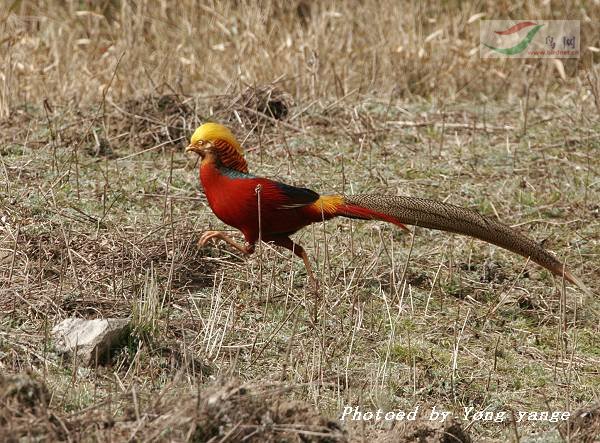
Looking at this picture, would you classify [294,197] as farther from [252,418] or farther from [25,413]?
[25,413]

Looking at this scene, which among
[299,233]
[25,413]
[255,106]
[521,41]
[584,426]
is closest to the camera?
[25,413]

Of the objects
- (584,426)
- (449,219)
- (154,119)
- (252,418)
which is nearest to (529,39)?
(154,119)

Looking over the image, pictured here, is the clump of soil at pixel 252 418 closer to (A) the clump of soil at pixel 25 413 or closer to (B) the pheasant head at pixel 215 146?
(A) the clump of soil at pixel 25 413

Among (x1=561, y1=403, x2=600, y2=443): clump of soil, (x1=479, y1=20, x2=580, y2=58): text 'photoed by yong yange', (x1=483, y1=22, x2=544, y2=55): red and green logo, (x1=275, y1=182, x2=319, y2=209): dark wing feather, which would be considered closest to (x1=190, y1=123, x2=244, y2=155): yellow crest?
(x1=275, y1=182, x2=319, y2=209): dark wing feather

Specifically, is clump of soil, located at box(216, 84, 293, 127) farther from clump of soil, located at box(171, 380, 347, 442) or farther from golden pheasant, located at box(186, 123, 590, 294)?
clump of soil, located at box(171, 380, 347, 442)

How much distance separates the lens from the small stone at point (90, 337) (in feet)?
13.0

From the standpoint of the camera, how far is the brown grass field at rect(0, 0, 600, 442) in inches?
149

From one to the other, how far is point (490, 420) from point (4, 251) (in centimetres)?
224

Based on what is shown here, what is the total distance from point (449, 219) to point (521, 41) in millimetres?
3916

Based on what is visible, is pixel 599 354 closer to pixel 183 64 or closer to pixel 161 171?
pixel 161 171

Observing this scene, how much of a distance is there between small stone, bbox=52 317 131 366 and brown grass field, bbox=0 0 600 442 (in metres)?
0.04

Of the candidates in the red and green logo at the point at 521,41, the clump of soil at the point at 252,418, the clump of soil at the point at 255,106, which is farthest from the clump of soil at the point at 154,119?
the clump of soil at the point at 252,418

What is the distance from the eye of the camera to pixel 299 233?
572 cm

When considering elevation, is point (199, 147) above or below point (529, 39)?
above
